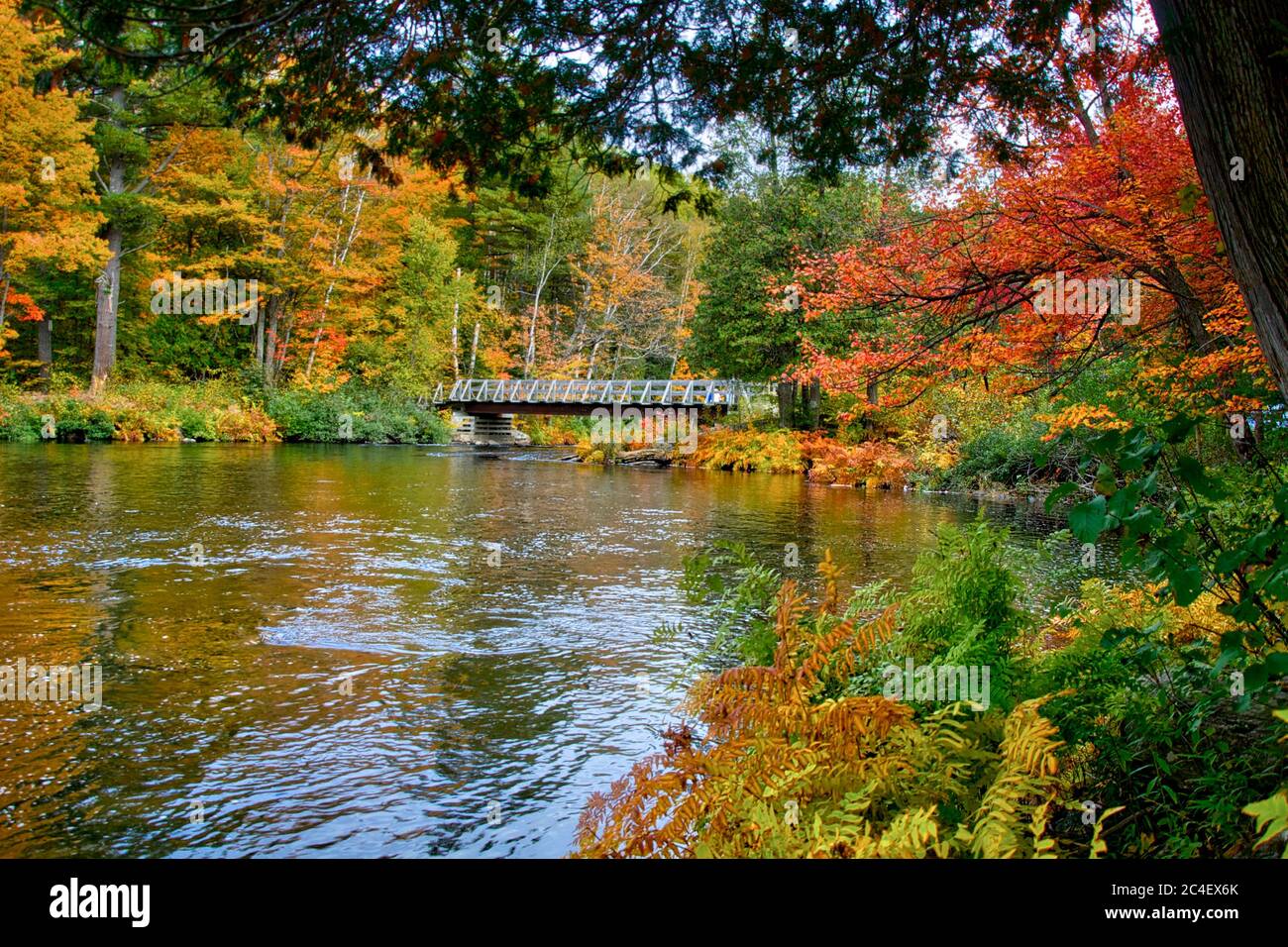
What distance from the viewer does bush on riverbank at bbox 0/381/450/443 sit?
2759 cm

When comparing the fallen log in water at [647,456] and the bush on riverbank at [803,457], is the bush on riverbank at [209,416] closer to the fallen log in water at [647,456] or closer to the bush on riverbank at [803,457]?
the fallen log in water at [647,456]

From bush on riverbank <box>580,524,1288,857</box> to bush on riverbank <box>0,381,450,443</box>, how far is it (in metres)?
29.0

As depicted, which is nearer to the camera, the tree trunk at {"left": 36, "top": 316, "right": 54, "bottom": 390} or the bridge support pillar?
the tree trunk at {"left": 36, "top": 316, "right": 54, "bottom": 390}

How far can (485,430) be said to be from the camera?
47.2 m

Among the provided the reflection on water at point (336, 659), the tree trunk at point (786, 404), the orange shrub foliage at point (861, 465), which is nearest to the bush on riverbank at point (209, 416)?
the reflection on water at point (336, 659)

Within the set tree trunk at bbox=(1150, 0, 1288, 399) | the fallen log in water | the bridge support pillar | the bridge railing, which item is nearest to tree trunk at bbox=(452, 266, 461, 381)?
the bridge support pillar

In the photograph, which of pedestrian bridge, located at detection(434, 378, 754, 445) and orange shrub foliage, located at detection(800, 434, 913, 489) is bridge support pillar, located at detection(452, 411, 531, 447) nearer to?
pedestrian bridge, located at detection(434, 378, 754, 445)

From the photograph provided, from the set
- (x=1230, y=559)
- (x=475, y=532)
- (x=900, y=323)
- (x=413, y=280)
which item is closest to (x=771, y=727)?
(x=1230, y=559)

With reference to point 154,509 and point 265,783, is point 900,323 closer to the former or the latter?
point 265,783

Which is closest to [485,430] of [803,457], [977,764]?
[803,457]

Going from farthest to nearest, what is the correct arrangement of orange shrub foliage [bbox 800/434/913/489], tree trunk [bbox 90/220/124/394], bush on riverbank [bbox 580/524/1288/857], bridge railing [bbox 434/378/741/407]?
1. bridge railing [bbox 434/378/741/407]
2. tree trunk [bbox 90/220/124/394]
3. orange shrub foliage [bbox 800/434/913/489]
4. bush on riverbank [bbox 580/524/1288/857]

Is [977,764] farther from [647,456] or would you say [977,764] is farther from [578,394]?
[578,394]

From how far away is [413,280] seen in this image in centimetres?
4309

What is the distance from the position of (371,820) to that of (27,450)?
23.7 meters
